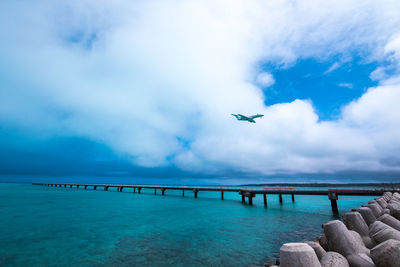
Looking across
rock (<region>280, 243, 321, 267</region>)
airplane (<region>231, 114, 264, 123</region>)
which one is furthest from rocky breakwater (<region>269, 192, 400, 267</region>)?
airplane (<region>231, 114, 264, 123</region>)


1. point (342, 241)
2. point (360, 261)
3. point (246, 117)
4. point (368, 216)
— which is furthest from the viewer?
point (246, 117)

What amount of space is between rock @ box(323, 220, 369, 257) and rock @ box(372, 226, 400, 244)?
1.92 feet

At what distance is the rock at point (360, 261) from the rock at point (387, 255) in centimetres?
15

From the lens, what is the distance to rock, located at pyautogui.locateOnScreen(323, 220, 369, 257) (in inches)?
183

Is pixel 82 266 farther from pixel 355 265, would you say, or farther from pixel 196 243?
pixel 355 265

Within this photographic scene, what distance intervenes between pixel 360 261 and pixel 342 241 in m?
0.82

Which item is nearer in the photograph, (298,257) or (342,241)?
(298,257)

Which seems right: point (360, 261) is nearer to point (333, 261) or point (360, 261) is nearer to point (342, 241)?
point (333, 261)

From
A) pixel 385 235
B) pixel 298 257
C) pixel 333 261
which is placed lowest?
pixel 333 261

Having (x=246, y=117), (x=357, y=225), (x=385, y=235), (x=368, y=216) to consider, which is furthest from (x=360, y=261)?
(x=246, y=117)

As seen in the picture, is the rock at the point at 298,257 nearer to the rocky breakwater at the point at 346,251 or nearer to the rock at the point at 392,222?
the rocky breakwater at the point at 346,251

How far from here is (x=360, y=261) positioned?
13.1 ft

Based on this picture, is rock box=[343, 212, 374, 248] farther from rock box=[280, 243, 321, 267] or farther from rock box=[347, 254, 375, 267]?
rock box=[280, 243, 321, 267]

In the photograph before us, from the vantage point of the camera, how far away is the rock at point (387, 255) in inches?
139
